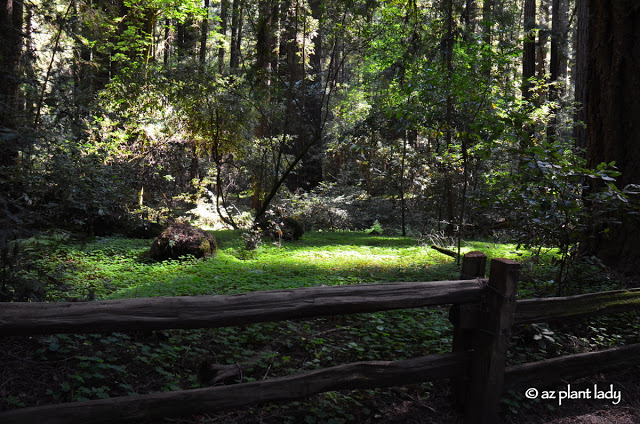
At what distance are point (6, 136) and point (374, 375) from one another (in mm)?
3444

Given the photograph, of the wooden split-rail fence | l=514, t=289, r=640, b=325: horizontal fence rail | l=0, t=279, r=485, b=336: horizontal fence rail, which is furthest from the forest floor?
l=0, t=279, r=485, b=336: horizontal fence rail

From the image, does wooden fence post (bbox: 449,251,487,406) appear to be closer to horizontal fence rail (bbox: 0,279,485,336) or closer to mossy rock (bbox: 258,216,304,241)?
horizontal fence rail (bbox: 0,279,485,336)

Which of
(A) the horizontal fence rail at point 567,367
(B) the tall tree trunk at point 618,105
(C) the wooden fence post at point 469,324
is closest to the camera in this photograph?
(C) the wooden fence post at point 469,324

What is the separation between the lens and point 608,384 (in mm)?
4391

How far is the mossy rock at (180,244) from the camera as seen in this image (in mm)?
8617

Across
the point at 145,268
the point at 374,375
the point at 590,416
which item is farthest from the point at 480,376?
the point at 145,268

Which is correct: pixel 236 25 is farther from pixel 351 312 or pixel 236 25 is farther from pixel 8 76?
pixel 351 312

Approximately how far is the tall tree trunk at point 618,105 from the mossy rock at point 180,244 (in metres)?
7.29

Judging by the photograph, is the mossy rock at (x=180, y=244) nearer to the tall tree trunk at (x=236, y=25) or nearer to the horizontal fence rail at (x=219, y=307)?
the tall tree trunk at (x=236, y=25)

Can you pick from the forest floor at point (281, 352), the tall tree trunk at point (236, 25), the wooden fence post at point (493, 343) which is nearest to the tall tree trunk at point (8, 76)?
the forest floor at point (281, 352)

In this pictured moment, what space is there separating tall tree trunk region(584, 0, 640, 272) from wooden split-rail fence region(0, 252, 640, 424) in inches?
114

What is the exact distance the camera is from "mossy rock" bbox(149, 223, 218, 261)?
8.62m

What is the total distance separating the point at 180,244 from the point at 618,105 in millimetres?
8188

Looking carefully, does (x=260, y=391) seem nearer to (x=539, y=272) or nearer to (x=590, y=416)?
(x=590, y=416)
